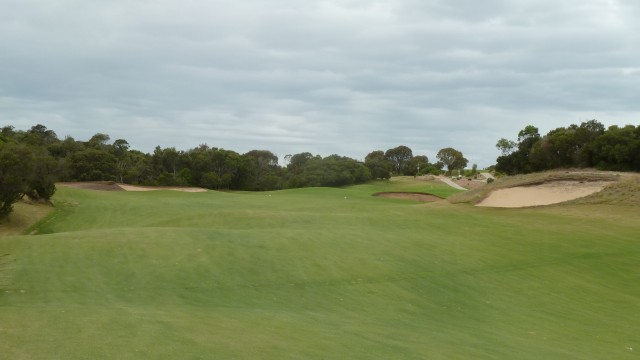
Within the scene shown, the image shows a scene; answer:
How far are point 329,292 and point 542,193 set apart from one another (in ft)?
90.9

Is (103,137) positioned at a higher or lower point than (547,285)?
higher

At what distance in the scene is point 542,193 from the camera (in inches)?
1555

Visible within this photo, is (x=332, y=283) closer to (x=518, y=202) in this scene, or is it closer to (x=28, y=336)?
(x=28, y=336)

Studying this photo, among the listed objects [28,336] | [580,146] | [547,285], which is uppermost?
[580,146]

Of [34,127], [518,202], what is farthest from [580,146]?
[34,127]

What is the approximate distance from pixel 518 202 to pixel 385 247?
19.7 metres

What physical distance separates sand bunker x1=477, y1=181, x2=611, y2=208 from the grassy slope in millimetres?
7146

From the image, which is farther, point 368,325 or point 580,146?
point 580,146

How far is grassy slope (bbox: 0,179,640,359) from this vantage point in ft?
32.3

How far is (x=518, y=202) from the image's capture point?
3928 cm

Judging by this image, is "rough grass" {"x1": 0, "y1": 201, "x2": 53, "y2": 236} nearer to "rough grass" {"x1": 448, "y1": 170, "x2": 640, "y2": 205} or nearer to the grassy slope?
the grassy slope

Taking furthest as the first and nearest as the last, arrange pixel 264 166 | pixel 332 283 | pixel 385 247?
pixel 264 166 < pixel 385 247 < pixel 332 283

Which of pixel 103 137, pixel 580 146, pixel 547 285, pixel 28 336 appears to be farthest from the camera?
pixel 103 137

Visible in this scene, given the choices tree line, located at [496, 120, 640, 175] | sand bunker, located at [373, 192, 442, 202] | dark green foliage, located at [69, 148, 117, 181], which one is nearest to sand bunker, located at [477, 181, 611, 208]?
tree line, located at [496, 120, 640, 175]
